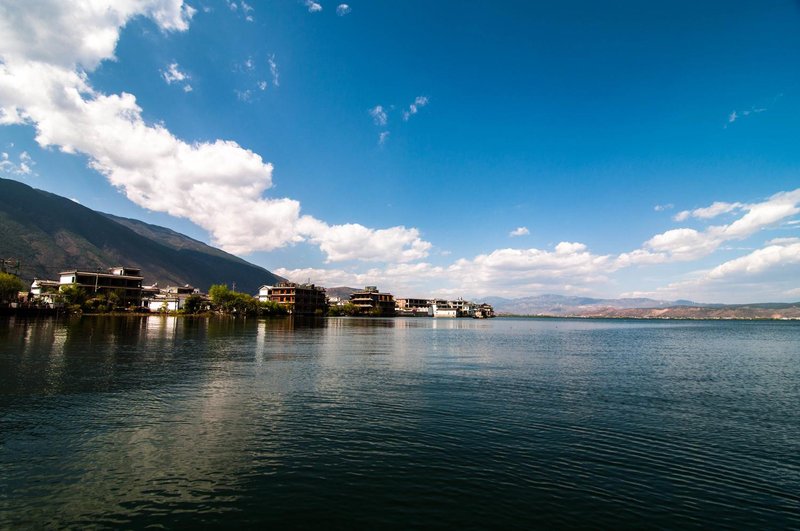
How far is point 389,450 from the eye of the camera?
20047 millimetres

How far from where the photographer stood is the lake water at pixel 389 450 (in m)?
14.2

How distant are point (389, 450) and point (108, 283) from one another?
649ft

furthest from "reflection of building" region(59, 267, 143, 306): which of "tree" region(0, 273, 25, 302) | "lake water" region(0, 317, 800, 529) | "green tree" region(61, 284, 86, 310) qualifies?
"lake water" region(0, 317, 800, 529)

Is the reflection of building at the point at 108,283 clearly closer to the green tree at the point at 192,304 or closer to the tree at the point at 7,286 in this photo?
the green tree at the point at 192,304

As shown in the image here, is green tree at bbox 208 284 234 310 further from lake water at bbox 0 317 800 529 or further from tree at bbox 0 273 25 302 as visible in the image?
lake water at bbox 0 317 800 529

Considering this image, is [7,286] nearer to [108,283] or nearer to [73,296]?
[73,296]

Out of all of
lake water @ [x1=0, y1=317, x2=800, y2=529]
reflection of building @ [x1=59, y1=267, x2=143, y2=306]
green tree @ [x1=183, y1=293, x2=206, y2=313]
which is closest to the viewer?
lake water @ [x1=0, y1=317, x2=800, y2=529]

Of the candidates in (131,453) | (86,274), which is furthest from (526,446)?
(86,274)

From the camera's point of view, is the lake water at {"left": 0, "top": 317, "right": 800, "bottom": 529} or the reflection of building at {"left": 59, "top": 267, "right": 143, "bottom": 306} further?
the reflection of building at {"left": 59, "top": 267, "right": 143, "bottom": 306}

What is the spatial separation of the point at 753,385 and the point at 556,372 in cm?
1713

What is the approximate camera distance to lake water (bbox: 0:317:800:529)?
559 inches

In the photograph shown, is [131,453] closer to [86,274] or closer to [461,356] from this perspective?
[461,356]

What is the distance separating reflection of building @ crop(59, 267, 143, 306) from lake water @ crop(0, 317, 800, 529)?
158 meters

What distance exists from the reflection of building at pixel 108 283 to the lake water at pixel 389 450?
158 metres
